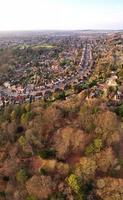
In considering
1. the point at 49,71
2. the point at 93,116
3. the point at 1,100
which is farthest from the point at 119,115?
the point at 49,71

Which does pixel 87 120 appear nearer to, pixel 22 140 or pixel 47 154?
pixel 47 154

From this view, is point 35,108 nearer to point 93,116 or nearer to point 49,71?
point 93,116

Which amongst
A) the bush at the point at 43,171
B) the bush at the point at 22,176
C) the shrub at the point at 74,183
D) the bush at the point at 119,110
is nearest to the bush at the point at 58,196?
the shrub at the point at 74,183

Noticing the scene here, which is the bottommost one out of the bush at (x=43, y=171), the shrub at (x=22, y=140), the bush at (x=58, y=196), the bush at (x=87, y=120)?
the bush at (x=58, y=196)

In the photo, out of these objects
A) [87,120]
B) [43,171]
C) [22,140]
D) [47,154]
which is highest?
[87,120]

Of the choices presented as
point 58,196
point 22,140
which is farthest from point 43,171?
point 22,140

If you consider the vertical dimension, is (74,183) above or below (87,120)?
below

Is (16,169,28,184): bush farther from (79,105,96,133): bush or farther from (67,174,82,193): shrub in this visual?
(79,105,96,133): bush

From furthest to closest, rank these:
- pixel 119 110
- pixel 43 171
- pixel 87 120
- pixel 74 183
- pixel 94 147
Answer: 1. pixel 119 110
2. pixel 87 120
3. pixel 94 147
4. pixel 43 171
5. pixel 74 183

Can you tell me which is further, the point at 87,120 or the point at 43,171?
the point at 87,120

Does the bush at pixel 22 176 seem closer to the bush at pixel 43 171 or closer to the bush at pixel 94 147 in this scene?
the bush at pixel 43 171

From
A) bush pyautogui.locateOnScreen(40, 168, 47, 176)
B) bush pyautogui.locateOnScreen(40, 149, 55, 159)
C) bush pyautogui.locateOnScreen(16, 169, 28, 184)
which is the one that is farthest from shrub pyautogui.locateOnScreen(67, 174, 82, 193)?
bush pyautogui.locateOnScreen(16, 169, 28, 184)
